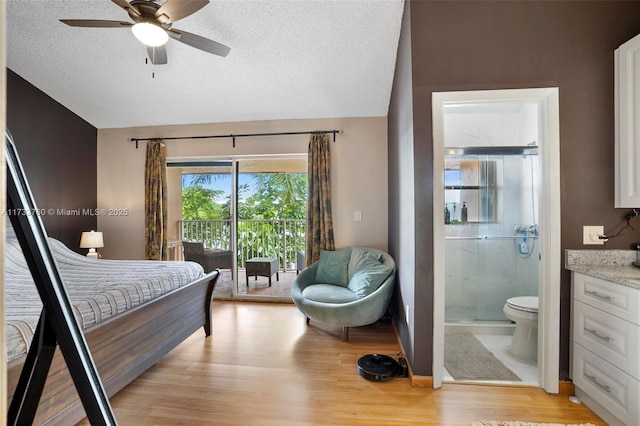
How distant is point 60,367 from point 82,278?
0.93m

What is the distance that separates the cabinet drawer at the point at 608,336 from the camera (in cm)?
145

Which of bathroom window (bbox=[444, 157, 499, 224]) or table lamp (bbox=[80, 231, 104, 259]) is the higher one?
bathroom window (bbox=[444, 157, 499, 224])

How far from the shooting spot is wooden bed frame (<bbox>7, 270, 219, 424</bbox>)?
51.8 inches

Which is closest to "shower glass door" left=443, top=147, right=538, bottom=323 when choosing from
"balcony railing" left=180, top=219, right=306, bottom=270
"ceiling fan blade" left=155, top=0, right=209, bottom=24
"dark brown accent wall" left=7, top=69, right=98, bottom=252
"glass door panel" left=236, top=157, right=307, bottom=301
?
"glass door panel" left=236, top=157, right=307, bottom=301

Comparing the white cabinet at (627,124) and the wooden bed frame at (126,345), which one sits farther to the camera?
the white cabinet at (627,124)

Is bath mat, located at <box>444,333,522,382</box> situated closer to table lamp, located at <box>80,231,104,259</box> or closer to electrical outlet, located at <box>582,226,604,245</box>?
electrical outlet, located at <box>582,226,604,245</box>

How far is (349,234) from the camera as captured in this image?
11.9 feet

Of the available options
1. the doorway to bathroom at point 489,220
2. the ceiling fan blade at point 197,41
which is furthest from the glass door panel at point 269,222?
the doorway to bathroom at point 489,220

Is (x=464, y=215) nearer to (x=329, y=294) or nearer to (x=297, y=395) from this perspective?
(x=329, y=294)

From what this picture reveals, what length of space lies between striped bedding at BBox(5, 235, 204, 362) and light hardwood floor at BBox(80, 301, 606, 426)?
0.62 metres

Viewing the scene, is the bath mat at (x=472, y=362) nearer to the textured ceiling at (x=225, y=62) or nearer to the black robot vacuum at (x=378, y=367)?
the black robot vacuum at (x=378, y=367)

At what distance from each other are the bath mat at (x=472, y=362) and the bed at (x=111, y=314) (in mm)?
2192

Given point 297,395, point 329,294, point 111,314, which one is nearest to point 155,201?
point 111,314

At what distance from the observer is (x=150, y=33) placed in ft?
5.96
